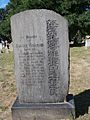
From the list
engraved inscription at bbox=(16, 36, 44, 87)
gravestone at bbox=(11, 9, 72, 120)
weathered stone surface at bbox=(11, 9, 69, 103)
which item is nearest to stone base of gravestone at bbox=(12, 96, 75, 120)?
gravestone at bbox=(11, 9, 72, 120)

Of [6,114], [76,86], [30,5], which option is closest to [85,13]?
[30,5]

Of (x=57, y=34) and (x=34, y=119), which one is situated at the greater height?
(x=57, y=34)

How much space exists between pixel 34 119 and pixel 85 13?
2545 centimetres

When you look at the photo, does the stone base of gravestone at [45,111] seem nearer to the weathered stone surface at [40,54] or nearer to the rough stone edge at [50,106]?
the rough stone edge at [50,106]

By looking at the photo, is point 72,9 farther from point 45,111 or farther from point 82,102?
point 45,111

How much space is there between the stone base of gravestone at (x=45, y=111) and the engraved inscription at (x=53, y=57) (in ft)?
0.91

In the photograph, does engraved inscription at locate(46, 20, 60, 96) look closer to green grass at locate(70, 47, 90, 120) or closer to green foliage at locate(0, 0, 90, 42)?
green grass at locate(70, 47, 90, 120)

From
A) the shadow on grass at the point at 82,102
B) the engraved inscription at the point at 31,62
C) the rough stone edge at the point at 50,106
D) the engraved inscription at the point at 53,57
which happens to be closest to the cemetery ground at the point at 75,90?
the shadow on grass at the point at 82,102

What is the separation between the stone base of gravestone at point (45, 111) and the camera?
581 centimetres

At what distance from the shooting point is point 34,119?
19.3ft

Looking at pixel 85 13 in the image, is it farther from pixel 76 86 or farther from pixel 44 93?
pixel 44 93

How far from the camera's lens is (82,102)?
6.85 meters

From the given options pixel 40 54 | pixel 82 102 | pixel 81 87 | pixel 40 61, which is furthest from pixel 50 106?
pixel 81 87

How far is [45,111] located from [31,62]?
3.15ft
